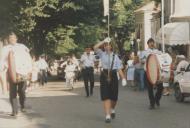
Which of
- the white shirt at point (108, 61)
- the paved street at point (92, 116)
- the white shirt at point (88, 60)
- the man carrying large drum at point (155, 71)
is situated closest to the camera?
the paved street at point (92, 116)

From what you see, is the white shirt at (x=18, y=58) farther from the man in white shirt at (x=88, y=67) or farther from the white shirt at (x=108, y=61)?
the man in white shirt at (x=88, y=67)

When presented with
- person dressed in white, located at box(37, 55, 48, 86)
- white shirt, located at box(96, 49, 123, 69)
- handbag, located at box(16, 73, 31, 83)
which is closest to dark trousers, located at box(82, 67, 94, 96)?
handbag, located at box(16, 73, 31, 83)

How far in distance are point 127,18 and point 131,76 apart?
53.4 metres

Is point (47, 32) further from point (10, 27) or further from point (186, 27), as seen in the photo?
point (186, 27)

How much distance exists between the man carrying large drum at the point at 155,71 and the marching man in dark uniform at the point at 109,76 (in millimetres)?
3034

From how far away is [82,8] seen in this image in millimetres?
44562

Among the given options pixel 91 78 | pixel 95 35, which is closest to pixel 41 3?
pixel 95 35

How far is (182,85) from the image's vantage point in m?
21.4

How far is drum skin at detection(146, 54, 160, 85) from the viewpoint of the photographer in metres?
18.8

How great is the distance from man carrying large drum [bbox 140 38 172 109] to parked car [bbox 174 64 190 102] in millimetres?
1539

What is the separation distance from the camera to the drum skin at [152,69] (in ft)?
61.7

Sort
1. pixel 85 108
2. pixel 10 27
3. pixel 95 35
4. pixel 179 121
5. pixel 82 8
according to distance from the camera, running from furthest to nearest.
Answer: pixel 95 35, pixel 82 8, pixel 10 27, pixel 85 108, pixel 179 121

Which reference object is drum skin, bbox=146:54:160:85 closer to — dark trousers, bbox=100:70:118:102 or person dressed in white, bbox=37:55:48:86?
dark trousers, bbox=100:70:118:102

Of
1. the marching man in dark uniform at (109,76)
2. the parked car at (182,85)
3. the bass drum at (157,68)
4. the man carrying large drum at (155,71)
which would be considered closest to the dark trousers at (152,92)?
the man carrying large drum at (155,71)
